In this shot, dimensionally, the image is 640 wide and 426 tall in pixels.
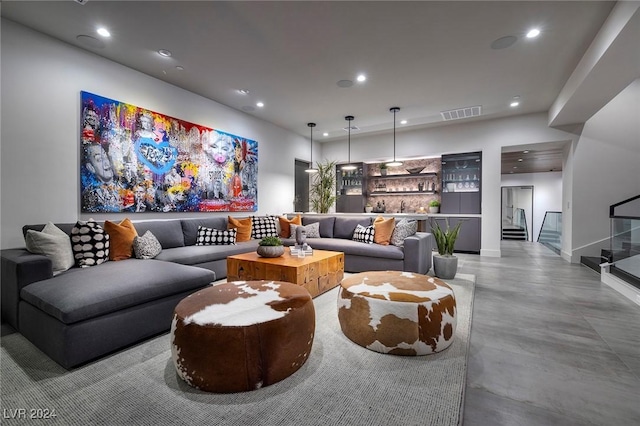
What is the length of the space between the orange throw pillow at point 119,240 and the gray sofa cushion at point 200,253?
1.08 ft

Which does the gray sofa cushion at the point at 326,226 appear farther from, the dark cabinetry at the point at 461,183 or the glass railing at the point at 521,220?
the glass railing at the point at 521,220

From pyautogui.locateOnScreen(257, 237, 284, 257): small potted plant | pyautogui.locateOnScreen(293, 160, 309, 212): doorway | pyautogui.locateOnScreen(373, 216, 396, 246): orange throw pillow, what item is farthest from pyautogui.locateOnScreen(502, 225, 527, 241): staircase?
pyautogui.locateOnScreen(257, 237, 284, 257): small potted plant

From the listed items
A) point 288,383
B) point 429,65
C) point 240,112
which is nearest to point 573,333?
point 288,383

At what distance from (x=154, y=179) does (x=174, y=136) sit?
755 mm

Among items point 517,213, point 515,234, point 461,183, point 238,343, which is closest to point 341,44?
point 238,343

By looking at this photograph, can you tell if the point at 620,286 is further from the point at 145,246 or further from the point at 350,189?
the point at 145,246

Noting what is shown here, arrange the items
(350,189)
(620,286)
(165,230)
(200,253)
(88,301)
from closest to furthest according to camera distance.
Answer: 1. (88,301)
2. (620,286)
3. (200,253)
4. (165,230)
5. (350,189)

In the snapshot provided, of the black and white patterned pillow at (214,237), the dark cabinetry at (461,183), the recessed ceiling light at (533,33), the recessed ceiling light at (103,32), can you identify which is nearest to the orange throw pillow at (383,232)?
the black and white patterned pillow at (214,237)

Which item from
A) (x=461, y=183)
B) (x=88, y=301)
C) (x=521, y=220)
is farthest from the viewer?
(x=521, y=220)

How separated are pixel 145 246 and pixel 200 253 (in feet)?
2.04

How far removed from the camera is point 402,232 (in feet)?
13.7

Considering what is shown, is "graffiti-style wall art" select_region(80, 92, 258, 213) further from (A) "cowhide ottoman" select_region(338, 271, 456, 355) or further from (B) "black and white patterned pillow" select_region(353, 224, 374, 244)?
(A) "cowhide ottoman" select_region(338, 271, 456, 355)

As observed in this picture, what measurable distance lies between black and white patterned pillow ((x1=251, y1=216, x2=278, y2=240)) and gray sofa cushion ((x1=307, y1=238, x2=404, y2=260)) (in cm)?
78

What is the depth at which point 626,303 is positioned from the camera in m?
2.96
